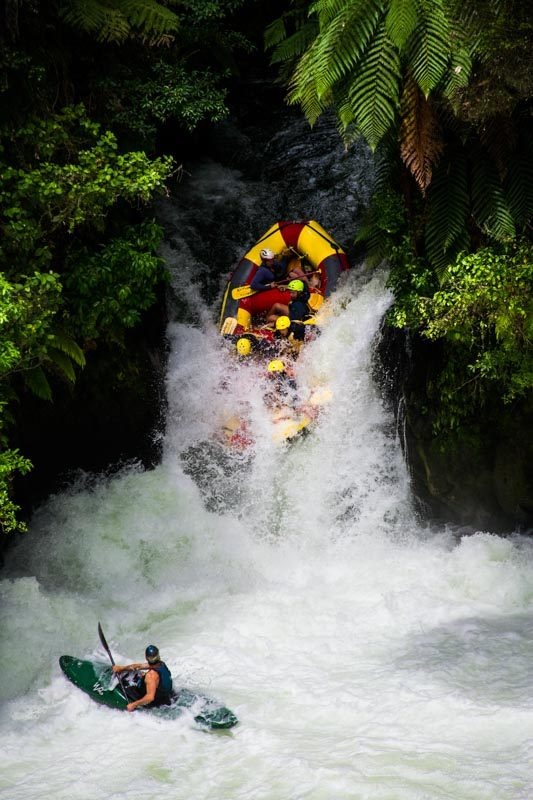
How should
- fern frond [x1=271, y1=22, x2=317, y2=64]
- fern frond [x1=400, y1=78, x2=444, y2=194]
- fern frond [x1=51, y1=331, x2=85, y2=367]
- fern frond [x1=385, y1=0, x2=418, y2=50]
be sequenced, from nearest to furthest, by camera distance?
1. fern frond [x1=385, y1=0, x2=418, y2=50]
2. fern frond [x1=400, y1=78, x2=444, y2=194]
3. fern frond [x1=51, y1=331, x2=85, y2=367]
4. fern frond [x1=271, y1=22, x2=317, y2=64]

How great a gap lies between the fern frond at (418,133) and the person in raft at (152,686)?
14.7 feet

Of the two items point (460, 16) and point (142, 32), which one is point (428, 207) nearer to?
point (460, 16)

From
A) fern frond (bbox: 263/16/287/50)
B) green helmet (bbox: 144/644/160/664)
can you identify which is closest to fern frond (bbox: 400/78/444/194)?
fern frond (bbox: 263/16/287/50)

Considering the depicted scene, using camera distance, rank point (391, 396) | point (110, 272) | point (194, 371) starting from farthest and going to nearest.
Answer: point (194, 371), point (391, 396), point (110, 272)

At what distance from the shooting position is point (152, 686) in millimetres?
6809

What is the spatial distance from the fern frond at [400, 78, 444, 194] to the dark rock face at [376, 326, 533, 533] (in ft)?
6.34

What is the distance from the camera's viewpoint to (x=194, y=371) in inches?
→ 414

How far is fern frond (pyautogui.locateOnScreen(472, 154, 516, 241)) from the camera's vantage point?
8.04m

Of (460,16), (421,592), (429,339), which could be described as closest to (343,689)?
(421,592)

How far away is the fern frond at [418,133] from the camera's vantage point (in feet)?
25.5

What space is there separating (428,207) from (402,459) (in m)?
2.65

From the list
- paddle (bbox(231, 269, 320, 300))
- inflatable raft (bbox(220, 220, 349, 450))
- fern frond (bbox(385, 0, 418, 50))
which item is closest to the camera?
fern frond (bbox(385, 0, 418, 50))

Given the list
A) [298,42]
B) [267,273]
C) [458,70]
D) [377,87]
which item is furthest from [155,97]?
[458,70]

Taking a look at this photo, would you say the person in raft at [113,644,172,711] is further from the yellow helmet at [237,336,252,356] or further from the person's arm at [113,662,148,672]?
the yellow helmet at [237,336,252,356]
